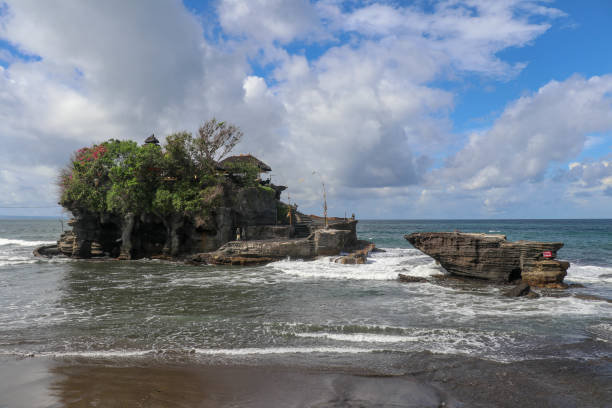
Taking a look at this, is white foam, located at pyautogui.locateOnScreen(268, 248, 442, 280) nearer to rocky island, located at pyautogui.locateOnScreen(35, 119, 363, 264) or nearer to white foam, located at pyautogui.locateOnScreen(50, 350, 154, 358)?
rocky island, located at pyautogui.locateOnScreen(35, 119, 363, 264)

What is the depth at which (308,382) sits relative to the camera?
6461 millimetres

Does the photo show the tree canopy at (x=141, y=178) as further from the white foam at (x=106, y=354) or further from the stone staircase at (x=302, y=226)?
the white foam at (x=106, y=354)

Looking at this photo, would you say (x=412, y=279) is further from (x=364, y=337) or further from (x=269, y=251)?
(x=269, y=251)

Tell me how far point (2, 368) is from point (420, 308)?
1155cm

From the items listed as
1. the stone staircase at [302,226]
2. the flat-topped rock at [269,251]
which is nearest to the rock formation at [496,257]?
the flat-topped rock at [269,251]

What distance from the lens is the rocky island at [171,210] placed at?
25.3m

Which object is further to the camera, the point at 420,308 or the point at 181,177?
the point at 181,177

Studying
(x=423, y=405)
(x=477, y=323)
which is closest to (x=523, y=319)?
(x=477, y=323)

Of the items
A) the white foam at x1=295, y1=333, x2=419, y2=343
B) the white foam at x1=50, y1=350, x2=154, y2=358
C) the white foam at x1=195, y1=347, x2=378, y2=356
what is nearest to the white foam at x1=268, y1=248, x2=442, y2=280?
the white foam at x1=295, y1=333, x2=419, y2=343

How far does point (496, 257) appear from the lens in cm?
1664

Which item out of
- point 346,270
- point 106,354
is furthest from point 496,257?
Result: point 106,354

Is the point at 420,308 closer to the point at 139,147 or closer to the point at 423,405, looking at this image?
the point at 423,405

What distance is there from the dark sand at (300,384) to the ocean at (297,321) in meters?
0.37

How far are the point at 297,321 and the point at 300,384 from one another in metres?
3.99
